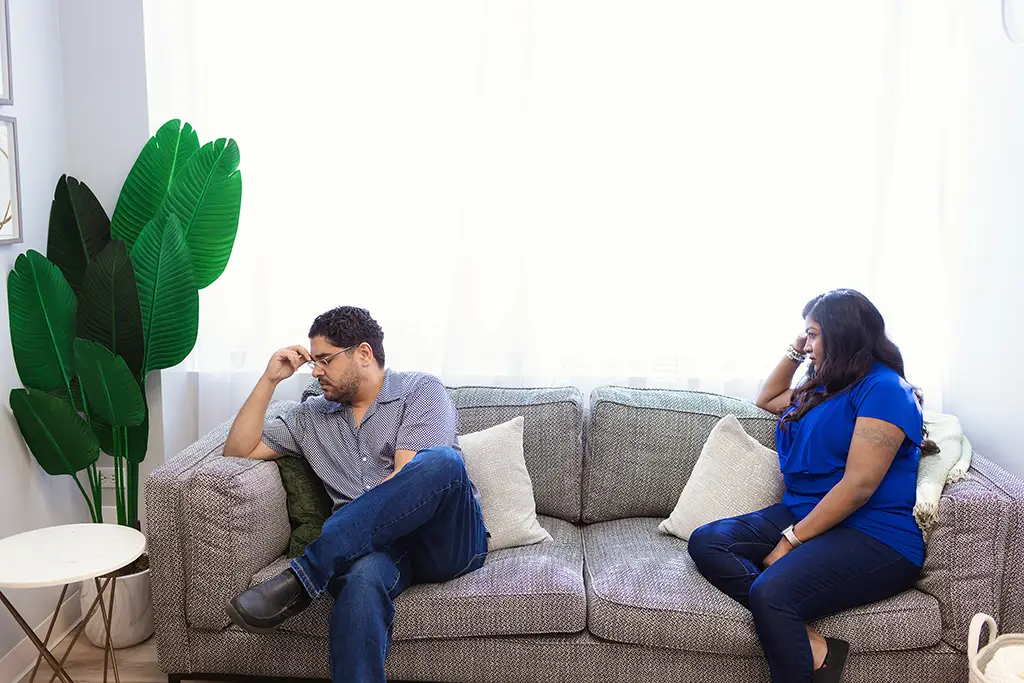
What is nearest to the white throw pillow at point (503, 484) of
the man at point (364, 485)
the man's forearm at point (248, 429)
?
the man at point (364, 485)

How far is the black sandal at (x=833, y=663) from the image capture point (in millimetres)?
2496

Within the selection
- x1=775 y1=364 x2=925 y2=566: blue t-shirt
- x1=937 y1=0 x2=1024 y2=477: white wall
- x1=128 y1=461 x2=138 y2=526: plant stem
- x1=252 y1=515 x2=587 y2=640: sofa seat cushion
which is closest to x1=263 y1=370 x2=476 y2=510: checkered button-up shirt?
x1=252 y1=515 x2=587 y2=640: sofa seat cushion

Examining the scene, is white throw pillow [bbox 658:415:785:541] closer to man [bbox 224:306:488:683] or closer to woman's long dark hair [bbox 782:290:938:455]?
woman's long dark hair [bbox 782:290:938:455]

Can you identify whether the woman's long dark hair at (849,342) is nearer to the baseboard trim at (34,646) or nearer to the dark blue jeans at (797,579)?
the dark blue jeans at (797,579)

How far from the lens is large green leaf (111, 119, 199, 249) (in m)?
3.18

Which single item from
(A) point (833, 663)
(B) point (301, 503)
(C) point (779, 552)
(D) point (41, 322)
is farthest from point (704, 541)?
(D) point (41, 322)

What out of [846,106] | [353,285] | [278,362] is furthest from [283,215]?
[846,106]

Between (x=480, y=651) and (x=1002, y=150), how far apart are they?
7.12 ft

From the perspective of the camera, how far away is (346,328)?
286 centimetres

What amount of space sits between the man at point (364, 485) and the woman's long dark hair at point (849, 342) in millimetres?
1067

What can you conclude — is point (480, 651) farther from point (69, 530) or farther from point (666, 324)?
point (666, 324)

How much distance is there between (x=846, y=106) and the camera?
332cm

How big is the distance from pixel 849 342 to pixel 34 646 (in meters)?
2.58

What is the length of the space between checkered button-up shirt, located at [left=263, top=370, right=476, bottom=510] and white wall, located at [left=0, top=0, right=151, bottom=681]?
2.51ft
